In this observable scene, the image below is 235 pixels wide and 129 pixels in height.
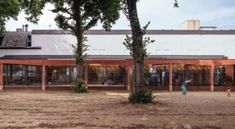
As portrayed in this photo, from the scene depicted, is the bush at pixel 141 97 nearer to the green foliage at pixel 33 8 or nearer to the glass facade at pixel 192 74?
the green foliage at pixel 33 8

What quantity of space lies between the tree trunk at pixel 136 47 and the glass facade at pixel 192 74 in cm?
3127

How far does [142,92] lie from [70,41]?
4384 cm

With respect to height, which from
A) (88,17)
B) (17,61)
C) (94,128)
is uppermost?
(88,17)

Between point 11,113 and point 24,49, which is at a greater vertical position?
point 24,49

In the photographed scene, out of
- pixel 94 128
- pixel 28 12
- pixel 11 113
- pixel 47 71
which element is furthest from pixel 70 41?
pixel 94 128

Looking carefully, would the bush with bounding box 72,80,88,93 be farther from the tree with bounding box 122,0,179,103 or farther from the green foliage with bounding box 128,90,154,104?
the green foliage with bounding box 128,90,154,104

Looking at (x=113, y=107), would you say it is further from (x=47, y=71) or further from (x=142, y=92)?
(x=47, y=71)

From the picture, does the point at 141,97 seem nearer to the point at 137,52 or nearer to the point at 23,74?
the point at 137,52

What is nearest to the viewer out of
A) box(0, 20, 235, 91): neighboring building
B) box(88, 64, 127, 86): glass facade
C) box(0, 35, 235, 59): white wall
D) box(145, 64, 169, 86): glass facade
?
box(0, 20, 235, 91): neighboring building

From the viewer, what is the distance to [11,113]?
86.0 ft

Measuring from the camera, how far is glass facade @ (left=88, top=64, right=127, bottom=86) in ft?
211

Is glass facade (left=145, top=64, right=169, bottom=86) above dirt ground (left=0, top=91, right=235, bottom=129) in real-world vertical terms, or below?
above

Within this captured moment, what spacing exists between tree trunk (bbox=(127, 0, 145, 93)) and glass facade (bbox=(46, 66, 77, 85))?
3047 centimetres

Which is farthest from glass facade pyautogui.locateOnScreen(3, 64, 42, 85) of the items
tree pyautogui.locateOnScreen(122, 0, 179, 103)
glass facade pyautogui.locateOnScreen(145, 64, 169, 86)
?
tree pyautogui.locateOnScreen(122, 0, 179, 103)
